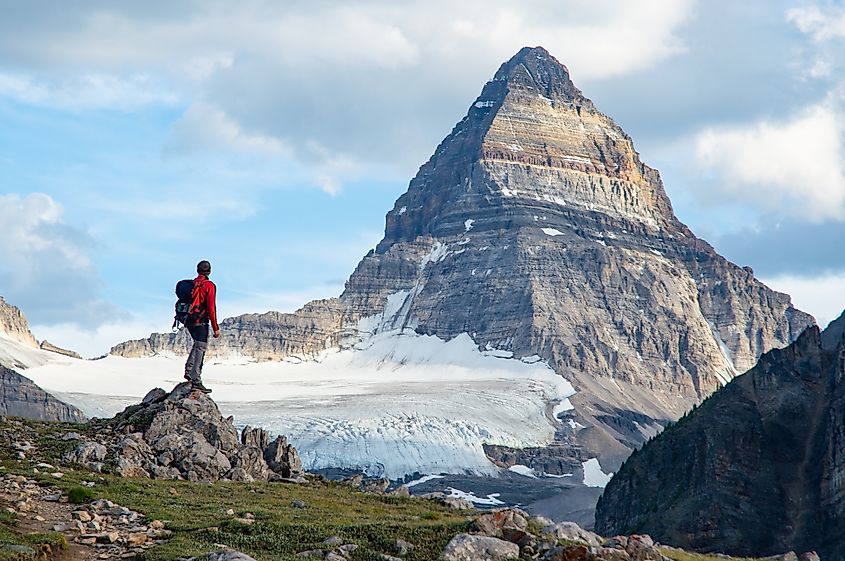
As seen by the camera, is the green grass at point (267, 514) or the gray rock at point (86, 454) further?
the gray rock at point (86, 454)

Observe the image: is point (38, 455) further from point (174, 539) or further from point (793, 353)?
point (793, 353)

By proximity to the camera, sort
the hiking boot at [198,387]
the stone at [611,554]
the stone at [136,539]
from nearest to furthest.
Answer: the stone at [611,554]
the stone at [136,539]
the hiking boot at [198,387]

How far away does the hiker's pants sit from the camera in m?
55.0

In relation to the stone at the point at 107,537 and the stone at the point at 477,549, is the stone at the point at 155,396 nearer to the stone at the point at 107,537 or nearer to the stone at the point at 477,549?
the stone at the point at 107,537

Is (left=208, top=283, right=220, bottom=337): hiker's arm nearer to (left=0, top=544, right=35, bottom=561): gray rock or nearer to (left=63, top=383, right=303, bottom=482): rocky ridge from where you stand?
(left=63, top=383, right=303, bottom=482): rocky ridge

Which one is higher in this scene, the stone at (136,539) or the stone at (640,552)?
the stone at (640,552)

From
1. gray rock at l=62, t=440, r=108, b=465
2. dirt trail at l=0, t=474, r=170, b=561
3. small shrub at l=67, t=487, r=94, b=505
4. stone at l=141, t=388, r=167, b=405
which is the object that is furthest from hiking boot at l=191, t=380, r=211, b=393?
small shrub at l=67, t=487, r=94, b=505

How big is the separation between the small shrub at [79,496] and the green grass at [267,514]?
60 millimetres

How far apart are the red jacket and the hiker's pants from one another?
0.68 metres

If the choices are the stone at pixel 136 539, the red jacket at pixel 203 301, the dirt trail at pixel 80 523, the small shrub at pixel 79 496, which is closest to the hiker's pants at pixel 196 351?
the red jacket at pixel 203 301

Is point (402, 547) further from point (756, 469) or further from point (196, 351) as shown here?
point (756, 469)

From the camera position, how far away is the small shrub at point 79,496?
41094 millimetres

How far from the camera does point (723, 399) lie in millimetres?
185750

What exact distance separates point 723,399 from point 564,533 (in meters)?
151
